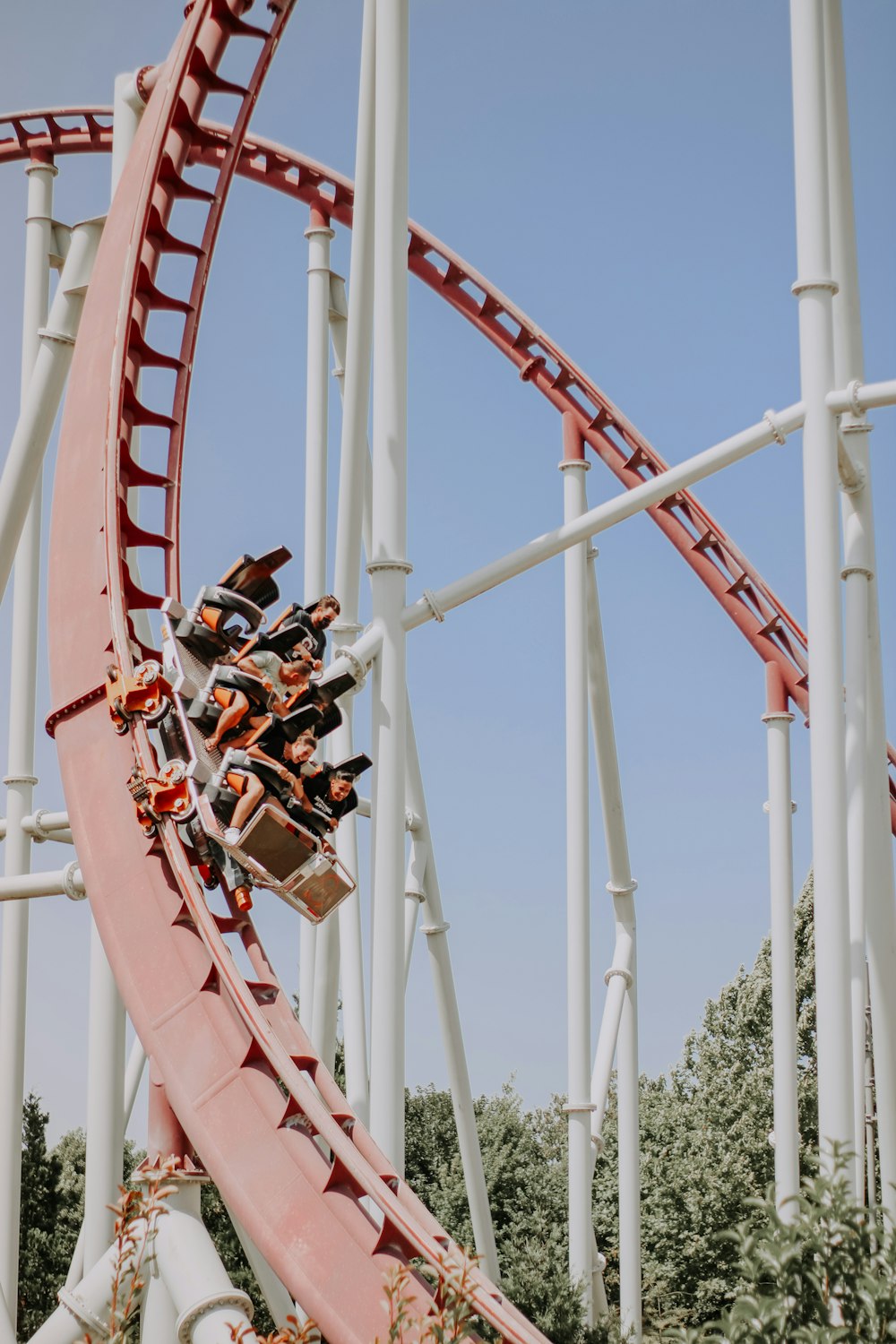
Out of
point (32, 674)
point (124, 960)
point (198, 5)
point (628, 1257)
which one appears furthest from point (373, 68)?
point (628, 1257)

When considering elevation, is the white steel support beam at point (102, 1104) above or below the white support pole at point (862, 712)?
below

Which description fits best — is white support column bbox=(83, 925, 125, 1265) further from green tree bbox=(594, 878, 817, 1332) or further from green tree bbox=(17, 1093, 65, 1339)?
green tree bbox=(594, 878, 817, 1332)

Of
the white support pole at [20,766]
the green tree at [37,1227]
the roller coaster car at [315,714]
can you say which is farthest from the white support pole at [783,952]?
the green tree at [37,1227]

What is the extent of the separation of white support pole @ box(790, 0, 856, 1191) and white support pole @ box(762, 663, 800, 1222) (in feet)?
6.41

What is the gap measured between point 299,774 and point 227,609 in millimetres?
553

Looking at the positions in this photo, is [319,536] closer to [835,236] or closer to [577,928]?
[577,928]

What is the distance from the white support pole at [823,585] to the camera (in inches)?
176

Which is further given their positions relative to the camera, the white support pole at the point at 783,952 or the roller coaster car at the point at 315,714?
the white support pole at the point at 783,952

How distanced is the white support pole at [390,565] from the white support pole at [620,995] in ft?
7.89

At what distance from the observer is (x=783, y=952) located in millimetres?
6945

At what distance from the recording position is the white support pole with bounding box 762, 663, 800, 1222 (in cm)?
670

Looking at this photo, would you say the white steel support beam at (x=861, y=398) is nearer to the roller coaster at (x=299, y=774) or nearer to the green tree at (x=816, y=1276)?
the roller coaster at (x=299, y=774)

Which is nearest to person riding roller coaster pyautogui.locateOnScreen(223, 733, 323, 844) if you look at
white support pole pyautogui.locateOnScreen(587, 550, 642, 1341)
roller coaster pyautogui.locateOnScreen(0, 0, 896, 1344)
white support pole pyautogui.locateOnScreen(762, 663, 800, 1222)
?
roller coaster pyautogui.locateOnScreen(0, 0, 896, 1344)

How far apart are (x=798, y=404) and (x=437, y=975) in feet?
12.0
